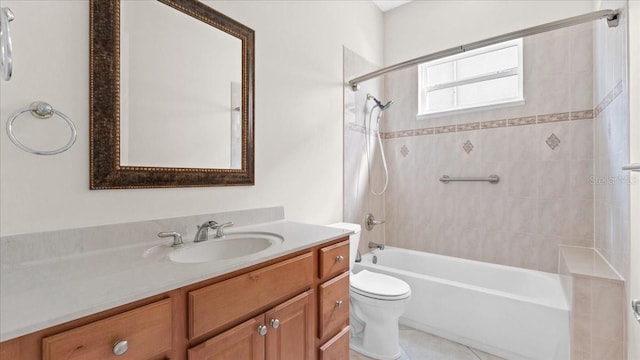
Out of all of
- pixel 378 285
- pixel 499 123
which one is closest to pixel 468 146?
pixel 499 123

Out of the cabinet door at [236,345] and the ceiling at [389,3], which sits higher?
the ceiling at [389,3]

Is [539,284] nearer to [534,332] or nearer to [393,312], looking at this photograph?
[534,332]

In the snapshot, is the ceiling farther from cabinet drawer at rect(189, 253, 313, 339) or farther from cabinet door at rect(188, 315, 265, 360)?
cabinet door at rect(188, 315, 265, 360)

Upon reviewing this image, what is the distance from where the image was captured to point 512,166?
2371mm

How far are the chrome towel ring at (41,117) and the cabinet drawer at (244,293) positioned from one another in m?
0.67

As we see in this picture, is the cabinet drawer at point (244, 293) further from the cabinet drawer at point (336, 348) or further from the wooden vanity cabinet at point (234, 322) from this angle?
the cabinet drawer at point (336, 348)

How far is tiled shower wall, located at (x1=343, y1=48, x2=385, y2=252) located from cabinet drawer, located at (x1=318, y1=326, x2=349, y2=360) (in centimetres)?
108

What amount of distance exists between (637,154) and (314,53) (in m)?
1.83

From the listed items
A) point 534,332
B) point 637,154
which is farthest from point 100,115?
point 534,332

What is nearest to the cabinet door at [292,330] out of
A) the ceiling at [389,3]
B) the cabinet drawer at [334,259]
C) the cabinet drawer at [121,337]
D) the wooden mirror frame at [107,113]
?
the cabinet drawer at [334,259]

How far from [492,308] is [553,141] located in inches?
54.0

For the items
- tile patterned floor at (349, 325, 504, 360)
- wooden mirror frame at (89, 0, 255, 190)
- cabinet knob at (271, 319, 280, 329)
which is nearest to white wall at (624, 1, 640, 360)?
tile patterned floor at (349, 325, 504, 360)

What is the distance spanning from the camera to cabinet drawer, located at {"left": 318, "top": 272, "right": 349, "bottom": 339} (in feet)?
4.22

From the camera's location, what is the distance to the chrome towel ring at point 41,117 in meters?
0.88
